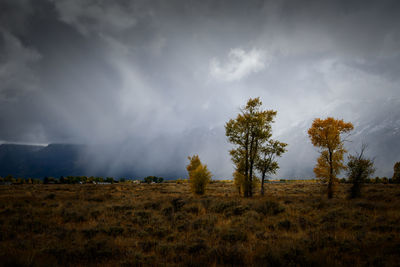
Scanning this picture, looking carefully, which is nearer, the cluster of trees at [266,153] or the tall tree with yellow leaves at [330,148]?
the cluster of trees at [266,153]

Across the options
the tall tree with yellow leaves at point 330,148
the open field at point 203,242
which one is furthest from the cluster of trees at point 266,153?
the open field at point 203,242

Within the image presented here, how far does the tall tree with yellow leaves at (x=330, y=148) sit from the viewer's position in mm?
21062

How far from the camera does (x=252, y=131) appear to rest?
1972 cm

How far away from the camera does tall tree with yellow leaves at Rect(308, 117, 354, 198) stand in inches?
829

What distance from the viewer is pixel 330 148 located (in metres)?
21.4

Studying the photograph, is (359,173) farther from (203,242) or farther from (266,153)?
(203,242)

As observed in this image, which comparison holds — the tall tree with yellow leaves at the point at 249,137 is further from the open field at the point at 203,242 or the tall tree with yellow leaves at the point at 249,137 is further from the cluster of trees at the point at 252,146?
the open field at the point at 203,242

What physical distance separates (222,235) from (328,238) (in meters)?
4.25

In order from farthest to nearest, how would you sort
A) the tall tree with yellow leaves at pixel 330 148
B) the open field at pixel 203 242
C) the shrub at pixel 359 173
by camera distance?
the tall tree with yellow leaves at pixel 330 148, the shrub at pixel 359 173, the open field at pixel 203 242

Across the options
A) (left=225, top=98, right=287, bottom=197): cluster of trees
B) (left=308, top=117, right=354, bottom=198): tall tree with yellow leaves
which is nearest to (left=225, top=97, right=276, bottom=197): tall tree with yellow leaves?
(left=225, top=98, right=287, bottom=197): cluster of trees

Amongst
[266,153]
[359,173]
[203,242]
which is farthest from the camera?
[266,153]

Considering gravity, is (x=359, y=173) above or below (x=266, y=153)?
below

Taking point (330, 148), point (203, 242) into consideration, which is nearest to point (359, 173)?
point (330, 148)

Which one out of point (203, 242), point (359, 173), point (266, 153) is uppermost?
point (266, 153)
